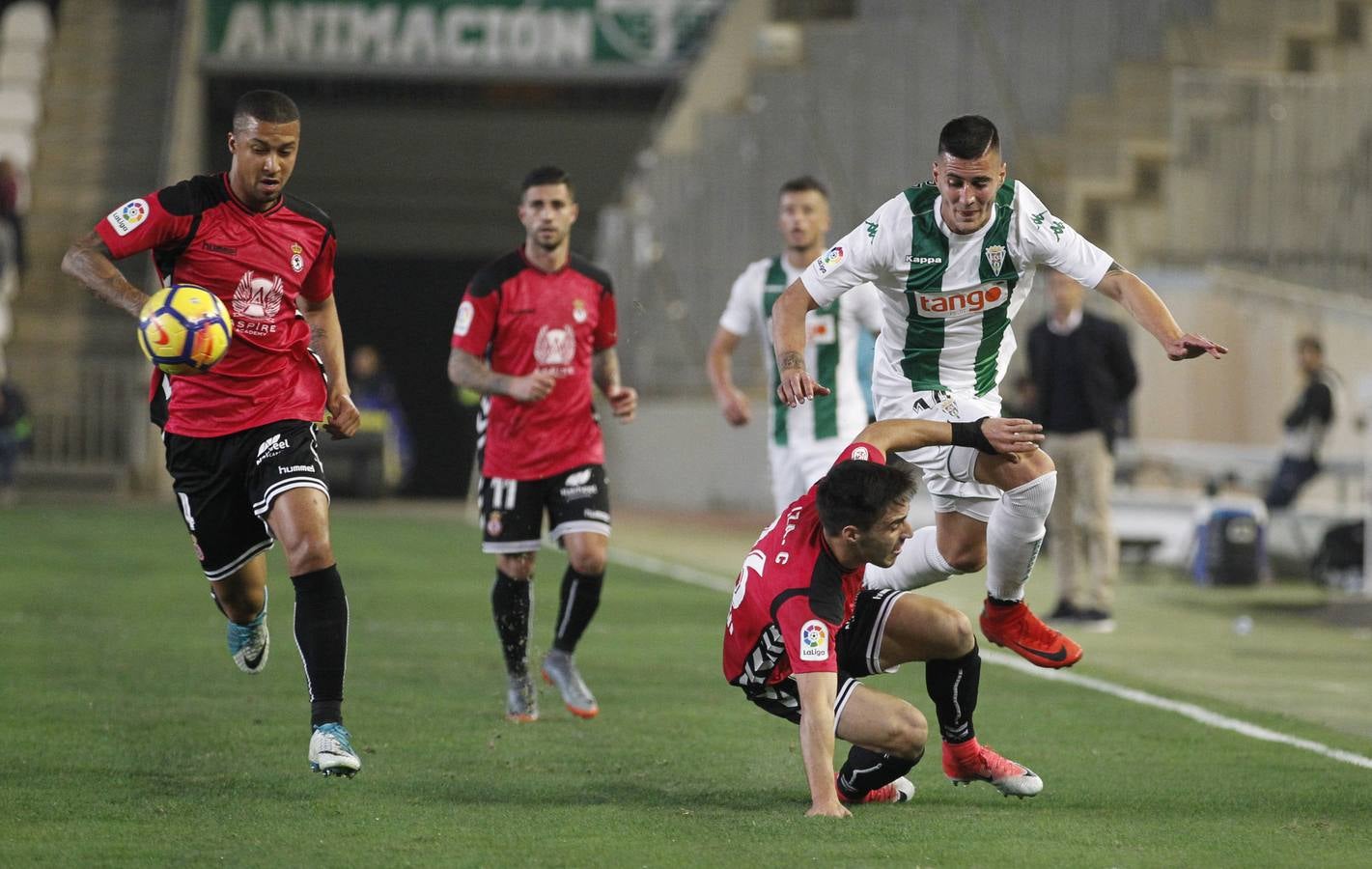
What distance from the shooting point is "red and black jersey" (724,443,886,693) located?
18.9 ft

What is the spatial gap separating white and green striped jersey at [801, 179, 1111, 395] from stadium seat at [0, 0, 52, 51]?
30575mm

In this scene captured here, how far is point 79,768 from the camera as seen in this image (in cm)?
659

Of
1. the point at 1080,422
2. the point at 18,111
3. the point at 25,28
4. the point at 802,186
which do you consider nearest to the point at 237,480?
the point at 802,186

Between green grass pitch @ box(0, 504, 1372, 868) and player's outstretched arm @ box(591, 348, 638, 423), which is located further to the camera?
player's outstretched arm @ box(591, 348, 638, 423)

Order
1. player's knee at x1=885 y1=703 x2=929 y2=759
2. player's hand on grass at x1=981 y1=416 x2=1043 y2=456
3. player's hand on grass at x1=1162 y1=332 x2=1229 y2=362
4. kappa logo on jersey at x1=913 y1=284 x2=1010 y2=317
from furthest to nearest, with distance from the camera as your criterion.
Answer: kappa logo on jersey at x1=913 y1=284 x2=1010 y2=317, player's hand on grass at x1=981 y1=416 x2=1043 y2=456, player's hand on grass at x1=1162 y1=332 x2=1229 y2=362, player's knee at x1=885 y1=703 x2=929 y2=759

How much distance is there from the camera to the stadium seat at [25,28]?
113ft

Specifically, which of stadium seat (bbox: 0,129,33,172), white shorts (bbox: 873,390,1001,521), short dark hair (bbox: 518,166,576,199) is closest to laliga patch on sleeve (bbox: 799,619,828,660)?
white shorts (bbox: 873,390,1001,521)

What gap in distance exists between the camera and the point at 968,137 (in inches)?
255

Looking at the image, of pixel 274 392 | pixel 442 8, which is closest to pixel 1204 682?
pixel 274 392

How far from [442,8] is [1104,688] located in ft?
82.8

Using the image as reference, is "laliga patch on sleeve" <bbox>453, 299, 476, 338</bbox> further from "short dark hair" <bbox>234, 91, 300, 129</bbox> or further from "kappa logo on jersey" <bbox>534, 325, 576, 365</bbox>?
"short dark hair" <bbox>234, 91, 300, 129</bbox>

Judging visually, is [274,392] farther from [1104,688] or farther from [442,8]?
[442,8]

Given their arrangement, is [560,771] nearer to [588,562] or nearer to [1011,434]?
[588,562]

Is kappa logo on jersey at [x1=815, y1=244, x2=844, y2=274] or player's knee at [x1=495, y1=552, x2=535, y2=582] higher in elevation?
kappa logo on jersey at [x1=815, y1=244, x2=844, y2=274]
